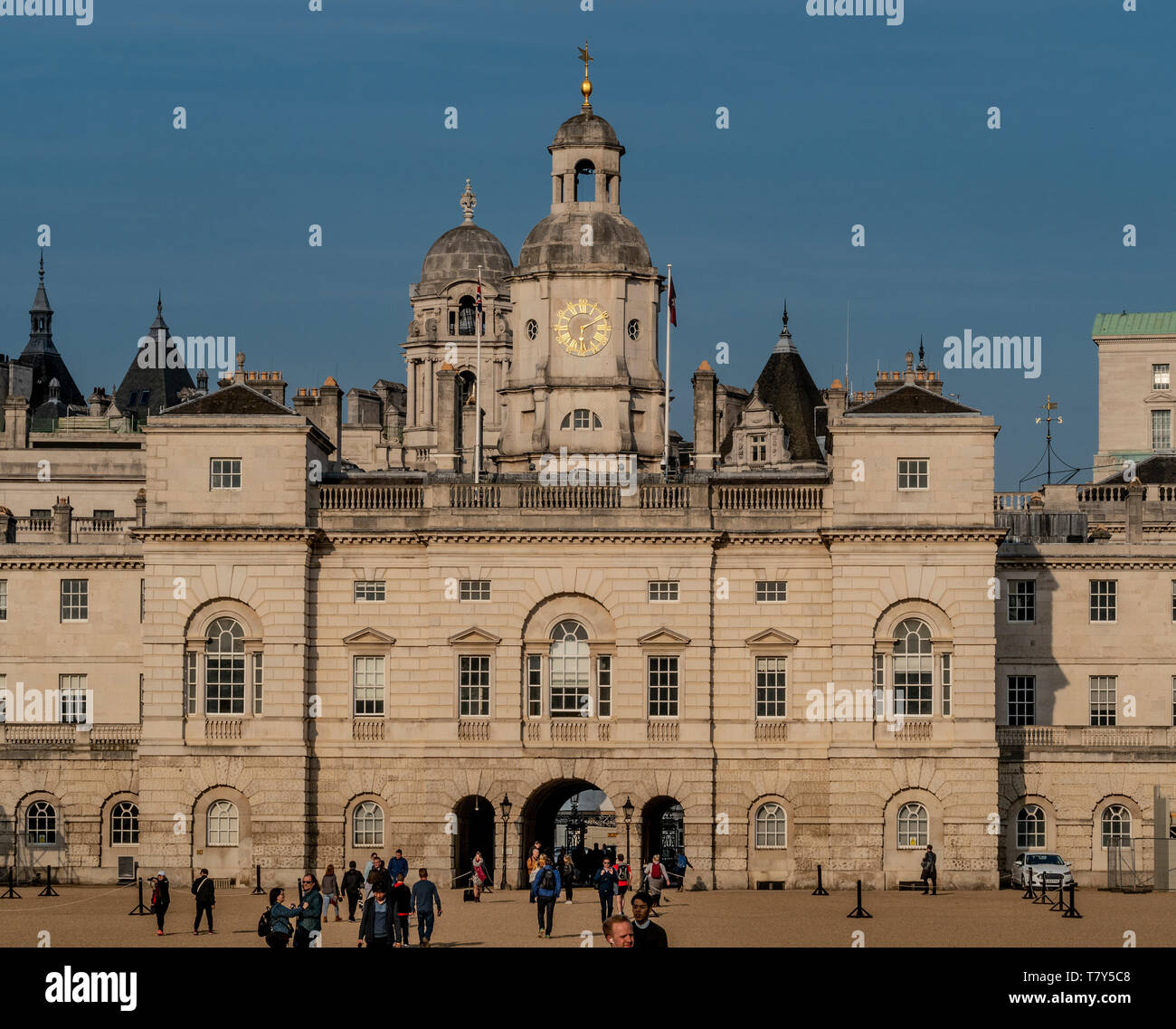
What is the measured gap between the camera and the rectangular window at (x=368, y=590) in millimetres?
76625

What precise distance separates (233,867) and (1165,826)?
93.9ft

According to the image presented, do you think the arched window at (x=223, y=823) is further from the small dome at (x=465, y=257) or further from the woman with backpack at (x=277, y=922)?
the small dome at (x=465, y=257)

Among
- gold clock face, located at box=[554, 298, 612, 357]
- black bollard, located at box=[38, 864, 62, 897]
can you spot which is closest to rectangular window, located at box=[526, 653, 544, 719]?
gold clock face, located at box=[554, 298, 612, 357]

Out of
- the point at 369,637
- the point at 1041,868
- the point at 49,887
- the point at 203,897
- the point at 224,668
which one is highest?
the point at 369,637

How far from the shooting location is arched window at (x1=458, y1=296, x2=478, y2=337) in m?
128

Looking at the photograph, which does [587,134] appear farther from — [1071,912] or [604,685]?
[1071,912]

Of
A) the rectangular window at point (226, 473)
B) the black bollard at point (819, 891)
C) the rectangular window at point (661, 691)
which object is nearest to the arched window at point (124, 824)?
the rectangular window at point (226, 473)

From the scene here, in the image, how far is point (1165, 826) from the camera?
7500 cm

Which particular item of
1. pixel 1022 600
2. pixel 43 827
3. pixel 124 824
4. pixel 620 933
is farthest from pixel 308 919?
pixel 1022 600

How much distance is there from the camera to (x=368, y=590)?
251ft

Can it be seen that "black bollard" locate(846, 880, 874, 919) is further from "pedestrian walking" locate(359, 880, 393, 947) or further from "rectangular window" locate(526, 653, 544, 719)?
"pedestrian walking" locate(359, 880, 393, 947)

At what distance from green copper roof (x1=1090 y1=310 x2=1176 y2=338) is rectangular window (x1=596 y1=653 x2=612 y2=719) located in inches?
2456

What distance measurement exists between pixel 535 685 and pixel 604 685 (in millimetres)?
2167

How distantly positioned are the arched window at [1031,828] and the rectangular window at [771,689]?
8855mm
